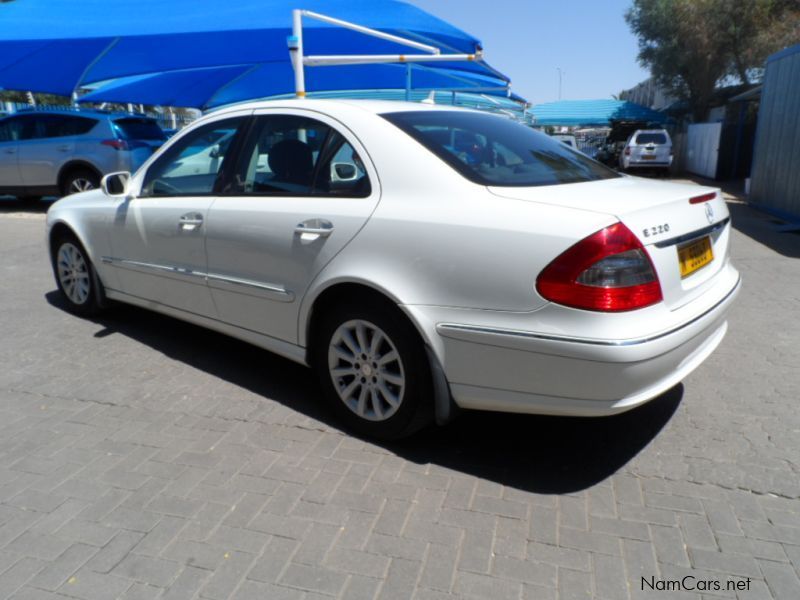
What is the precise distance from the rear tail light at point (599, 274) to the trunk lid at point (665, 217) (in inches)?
3.4

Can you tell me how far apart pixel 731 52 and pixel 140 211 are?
30.8 m

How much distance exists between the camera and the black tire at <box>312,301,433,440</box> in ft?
9.68

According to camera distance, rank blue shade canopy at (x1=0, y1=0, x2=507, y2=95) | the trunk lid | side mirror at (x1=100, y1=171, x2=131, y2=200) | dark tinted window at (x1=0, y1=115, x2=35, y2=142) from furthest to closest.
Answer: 1. dark tinted window at (x1=0, y1=115, x2=35, y2=142)
2. blue shade canopy at (x1=0, y1=0, x2=507, y2=95)
3. side mirror at (x1=100, y1=171, x2=131, y2=200)
4. the trunk lid

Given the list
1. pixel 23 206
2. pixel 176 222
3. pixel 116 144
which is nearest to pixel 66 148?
pixel 116 144

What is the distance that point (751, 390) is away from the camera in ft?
12.7

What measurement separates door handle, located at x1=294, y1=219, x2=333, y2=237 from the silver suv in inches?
366

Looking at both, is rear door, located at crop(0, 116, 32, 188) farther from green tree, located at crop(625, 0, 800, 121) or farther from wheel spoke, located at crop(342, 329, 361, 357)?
green tree, located at crop(625, 0, 800, 121)

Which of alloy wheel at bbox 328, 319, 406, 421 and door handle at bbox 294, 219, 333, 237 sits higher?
door handle at bbox 294, 219, 333, 237

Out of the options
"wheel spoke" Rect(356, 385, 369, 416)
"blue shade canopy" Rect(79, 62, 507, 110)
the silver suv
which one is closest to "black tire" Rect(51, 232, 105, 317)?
"wheel spoke" Rect(356, 385, 369, 416)

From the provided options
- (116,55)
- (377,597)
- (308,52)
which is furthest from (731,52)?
(377,597)

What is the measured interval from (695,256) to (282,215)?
2.05 metres

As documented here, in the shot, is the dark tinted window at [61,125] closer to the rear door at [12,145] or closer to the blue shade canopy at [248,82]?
the rear door at [12,145]

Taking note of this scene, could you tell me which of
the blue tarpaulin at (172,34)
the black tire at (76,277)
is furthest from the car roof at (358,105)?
the blue tarpaulin at (172,34)

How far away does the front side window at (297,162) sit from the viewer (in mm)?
3258
